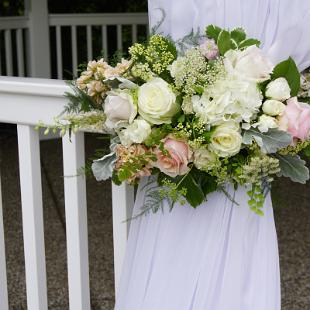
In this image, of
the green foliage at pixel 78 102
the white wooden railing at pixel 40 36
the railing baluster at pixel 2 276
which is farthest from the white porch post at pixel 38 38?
the green foliage at pixel 78 102

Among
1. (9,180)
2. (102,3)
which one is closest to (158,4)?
(9,180)

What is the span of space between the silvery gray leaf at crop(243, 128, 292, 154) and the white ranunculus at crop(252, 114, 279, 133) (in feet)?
0.04

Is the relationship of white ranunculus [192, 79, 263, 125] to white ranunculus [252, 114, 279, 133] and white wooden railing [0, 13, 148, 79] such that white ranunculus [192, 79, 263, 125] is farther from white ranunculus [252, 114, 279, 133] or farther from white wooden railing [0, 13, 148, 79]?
white wooden railing [0, 13, 148, 79]

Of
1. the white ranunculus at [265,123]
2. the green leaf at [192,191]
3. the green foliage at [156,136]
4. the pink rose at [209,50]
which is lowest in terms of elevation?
the green leaf at [192,191]

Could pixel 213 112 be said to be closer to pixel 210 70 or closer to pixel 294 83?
pixel 210 70

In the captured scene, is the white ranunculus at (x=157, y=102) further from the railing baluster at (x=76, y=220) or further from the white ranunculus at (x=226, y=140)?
the railing baluster at (x=76, y=220)

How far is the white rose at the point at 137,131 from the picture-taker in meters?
1.73

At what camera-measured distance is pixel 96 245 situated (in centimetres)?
436

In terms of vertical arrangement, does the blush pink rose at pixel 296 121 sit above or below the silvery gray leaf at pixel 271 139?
above

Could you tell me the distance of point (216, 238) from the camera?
77.2 inches

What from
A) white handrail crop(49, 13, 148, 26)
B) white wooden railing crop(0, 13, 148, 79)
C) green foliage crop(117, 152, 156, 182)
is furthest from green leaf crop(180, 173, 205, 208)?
white handrail crop(49, 13, 148, 26)

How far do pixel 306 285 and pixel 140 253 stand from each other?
6.29 ft

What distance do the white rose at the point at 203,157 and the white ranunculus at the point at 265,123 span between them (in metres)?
0.13

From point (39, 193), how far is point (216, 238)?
665mm
